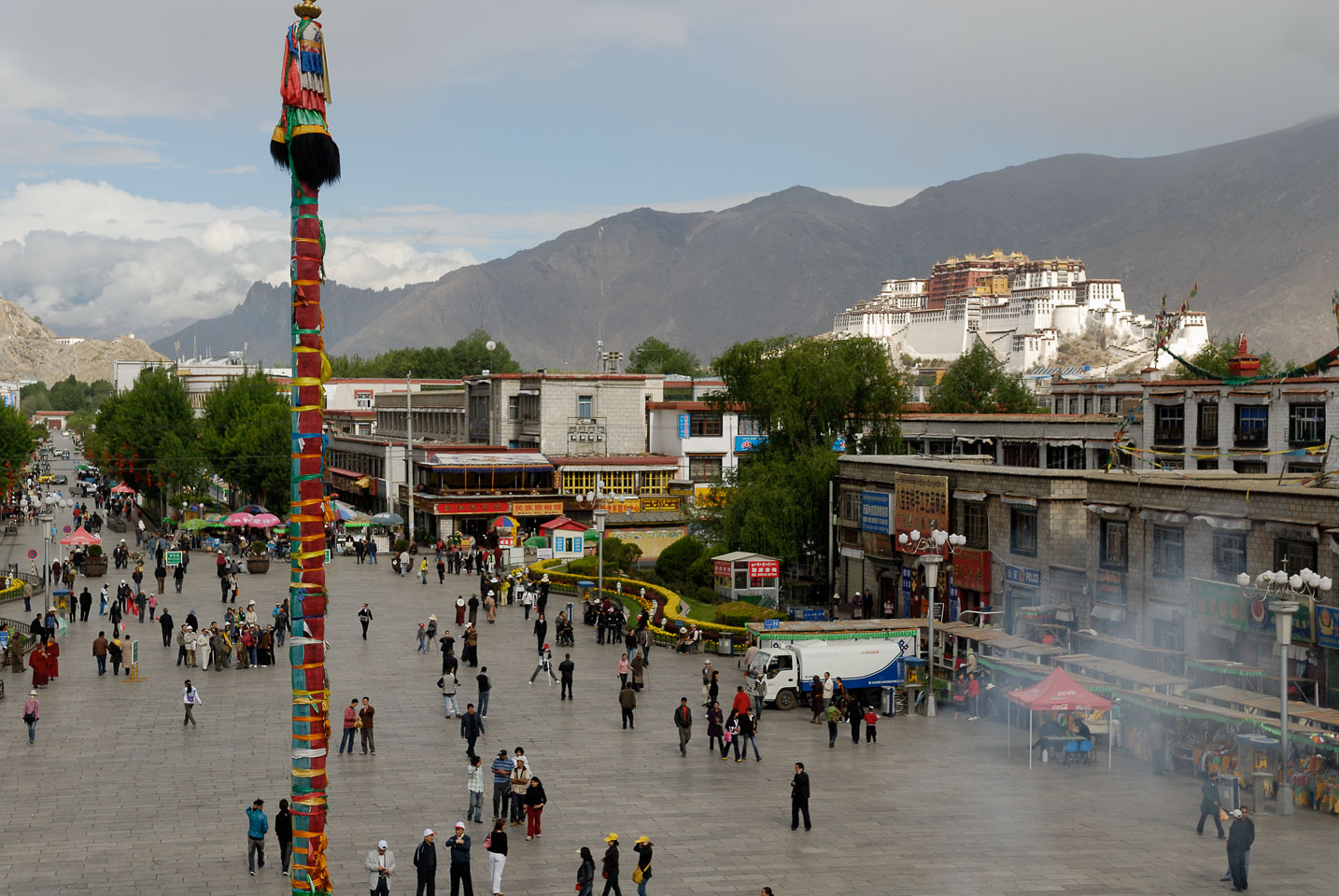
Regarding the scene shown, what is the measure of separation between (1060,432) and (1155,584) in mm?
37281

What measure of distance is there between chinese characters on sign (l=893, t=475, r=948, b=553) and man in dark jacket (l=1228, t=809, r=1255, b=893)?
2488cm

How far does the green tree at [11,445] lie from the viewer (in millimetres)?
82812

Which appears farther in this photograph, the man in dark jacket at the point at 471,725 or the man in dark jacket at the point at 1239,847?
the man in dark jacket at the point at 471,725

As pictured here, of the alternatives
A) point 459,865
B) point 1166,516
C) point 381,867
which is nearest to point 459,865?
point 459,865

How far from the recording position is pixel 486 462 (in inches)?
2965

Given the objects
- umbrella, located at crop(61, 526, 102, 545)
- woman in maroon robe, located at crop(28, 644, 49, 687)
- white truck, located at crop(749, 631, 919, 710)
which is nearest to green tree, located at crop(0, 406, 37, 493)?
umbrella, located at crop(61, 526, 102, 545)

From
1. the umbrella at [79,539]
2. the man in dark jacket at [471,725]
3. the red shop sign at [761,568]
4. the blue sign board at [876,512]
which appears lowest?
the man in dark jacket at [471,725]

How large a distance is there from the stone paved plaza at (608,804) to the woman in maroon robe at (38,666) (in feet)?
1.57

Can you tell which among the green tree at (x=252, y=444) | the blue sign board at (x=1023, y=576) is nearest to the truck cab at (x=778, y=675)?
the blue sign board at (x=1023, y=576)

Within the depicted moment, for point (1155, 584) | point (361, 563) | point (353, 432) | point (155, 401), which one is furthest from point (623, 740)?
point (353, 432)

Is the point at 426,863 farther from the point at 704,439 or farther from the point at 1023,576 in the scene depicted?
the point at 704,439

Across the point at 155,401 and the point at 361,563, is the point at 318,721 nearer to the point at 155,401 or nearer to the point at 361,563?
the point at 361,563

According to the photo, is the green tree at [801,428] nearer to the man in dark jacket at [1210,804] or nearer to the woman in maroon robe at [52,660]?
the woman in maroon robe at [52,660]

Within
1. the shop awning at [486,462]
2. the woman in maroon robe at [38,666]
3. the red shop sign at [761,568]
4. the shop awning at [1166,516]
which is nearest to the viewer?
the woman in maroon robe at [38,666]
